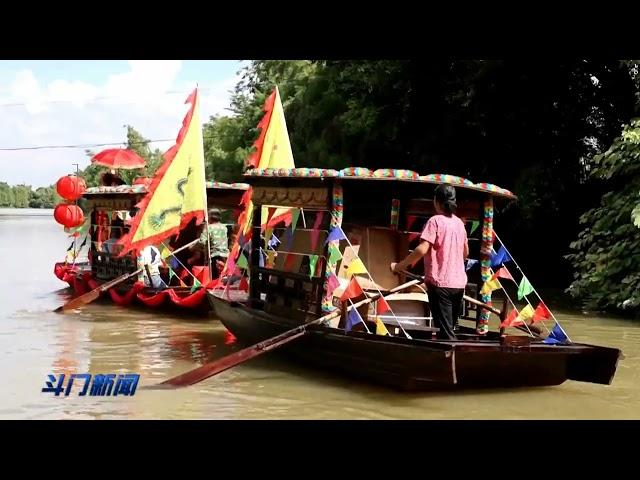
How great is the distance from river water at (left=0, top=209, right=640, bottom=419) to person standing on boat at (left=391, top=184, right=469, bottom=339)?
878mm

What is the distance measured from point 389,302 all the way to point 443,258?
1.33m

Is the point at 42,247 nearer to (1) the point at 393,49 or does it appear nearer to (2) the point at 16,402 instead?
(2) the point at 16,402

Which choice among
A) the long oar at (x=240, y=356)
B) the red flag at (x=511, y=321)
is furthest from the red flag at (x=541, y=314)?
the long oar at (x=240, y=356)

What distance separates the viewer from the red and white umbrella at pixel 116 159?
1464 centimetres

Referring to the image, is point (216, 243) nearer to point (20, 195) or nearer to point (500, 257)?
point (500, 257)

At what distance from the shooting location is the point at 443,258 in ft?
20.8

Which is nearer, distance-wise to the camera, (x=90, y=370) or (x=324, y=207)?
(x=324, y=207)

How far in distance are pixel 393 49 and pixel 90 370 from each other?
532 cm

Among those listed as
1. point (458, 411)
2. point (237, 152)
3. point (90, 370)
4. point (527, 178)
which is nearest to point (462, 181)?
point (458, 411)

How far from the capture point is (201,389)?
719 cm

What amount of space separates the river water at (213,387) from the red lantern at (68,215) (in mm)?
3290

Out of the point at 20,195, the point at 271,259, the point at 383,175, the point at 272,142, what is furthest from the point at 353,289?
the point at 20,195

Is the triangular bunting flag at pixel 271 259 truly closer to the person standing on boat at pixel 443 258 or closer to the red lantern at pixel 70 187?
the person standing on boat at pixel 443 258

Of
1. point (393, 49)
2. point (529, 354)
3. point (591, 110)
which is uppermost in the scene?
point (591, 110)
